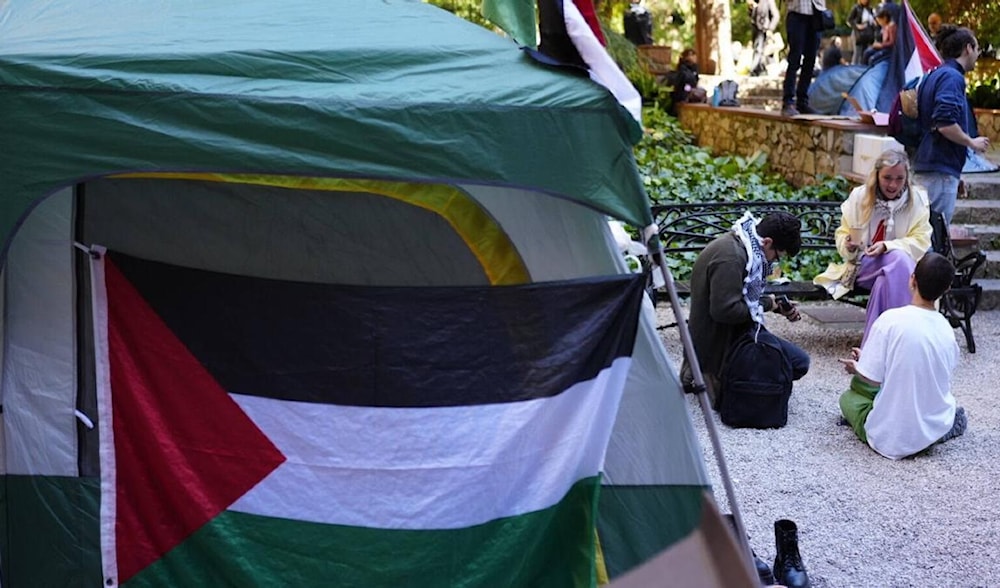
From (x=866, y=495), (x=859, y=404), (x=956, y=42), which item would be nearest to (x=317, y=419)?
(x=866, y=495)

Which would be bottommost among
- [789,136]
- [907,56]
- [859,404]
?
[859,404]

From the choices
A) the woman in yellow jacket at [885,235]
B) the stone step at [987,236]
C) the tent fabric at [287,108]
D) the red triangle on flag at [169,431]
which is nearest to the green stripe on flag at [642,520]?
the tent fabric at [287,108]

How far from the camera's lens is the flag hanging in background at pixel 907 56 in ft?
32.6

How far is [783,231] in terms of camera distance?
5.60 metres

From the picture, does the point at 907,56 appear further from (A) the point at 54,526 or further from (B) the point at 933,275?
(A) the point at 54,526

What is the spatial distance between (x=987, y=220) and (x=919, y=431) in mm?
4578

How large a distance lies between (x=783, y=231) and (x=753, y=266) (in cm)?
22

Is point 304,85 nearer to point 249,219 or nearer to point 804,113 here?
point 249,219

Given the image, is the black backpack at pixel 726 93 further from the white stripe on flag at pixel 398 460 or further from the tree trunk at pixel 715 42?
the white stripe on flag at pixel 398 460

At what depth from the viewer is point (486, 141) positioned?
306cm

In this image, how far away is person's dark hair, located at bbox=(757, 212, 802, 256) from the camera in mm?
5598

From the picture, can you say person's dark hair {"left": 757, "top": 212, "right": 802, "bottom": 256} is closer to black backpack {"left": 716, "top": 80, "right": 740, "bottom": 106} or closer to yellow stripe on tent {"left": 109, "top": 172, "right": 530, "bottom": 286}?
yellow stripe on tent {"left": 109, "top": 172, "right": 530, "bottom": 286}

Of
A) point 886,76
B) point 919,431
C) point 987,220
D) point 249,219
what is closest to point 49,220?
point 249,219

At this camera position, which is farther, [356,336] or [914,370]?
A: [914,370]
